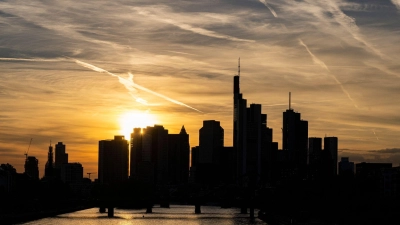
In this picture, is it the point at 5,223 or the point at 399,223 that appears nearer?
the point at 399,223

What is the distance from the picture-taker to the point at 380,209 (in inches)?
6944

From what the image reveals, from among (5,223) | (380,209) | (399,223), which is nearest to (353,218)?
(380,209)

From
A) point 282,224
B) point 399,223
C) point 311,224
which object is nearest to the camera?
point 399,223

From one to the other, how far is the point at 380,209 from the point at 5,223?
8914 centimetres

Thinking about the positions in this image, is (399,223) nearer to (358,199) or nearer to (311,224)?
(311,224)

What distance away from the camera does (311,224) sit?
576 ft

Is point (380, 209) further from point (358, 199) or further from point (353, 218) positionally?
point (358, 199)

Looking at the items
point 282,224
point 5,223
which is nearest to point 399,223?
point 282,224

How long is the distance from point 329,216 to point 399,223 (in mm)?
36697

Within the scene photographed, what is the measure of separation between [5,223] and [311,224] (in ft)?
245

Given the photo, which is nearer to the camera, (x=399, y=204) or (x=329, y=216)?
(x=399, y=204)

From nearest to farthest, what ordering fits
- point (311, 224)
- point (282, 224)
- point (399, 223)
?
1. point (399, 223)
2. point (311, 224)
3. point (282, 224)

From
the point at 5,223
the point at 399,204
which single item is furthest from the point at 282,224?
the point at 5,223

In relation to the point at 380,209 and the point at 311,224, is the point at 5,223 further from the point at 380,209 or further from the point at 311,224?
the point at 380,209
